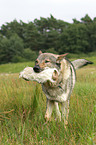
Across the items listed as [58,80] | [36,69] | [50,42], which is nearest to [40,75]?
[36,69]

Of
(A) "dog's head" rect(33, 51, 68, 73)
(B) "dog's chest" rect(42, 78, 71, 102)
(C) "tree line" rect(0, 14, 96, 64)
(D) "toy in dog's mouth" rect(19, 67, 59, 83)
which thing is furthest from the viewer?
(C) "tree line" rect(0, 14, 96, 64)

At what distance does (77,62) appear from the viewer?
2562 mm

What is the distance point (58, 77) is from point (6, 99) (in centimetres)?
134

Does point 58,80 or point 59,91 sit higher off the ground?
point 58,80

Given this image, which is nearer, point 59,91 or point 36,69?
point 36,69

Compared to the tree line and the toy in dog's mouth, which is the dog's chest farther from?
the tree line

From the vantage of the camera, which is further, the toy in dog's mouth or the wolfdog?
the wolfdog

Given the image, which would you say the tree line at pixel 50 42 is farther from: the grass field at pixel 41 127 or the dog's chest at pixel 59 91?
the dog's chest at pixel 59 91

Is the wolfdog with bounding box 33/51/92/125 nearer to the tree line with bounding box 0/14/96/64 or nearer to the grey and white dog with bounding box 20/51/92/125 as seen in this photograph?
the grey and white dog with bounding box 20/51/92/125

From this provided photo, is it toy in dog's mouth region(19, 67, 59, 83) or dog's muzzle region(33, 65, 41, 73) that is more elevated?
dog's muzzle region(33, 65, 41, 73)

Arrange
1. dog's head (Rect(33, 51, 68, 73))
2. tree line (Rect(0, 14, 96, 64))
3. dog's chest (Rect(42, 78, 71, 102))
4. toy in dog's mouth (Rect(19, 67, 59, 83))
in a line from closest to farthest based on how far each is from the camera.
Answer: toy in dog's mouth (Rect(19, 67, 59, 83)) < dog's head (Rect(33, 51, 68, 73)) < dog's chest (Rect(42, 78, 71, 102)) < tree line (Rect(0, 14, 96, 64))

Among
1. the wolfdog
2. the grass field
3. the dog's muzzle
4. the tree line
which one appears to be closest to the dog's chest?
the wolfdog

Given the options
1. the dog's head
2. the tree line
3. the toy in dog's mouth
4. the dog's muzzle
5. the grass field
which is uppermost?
the tree line

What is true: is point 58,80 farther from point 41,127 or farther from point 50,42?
point 50,42
